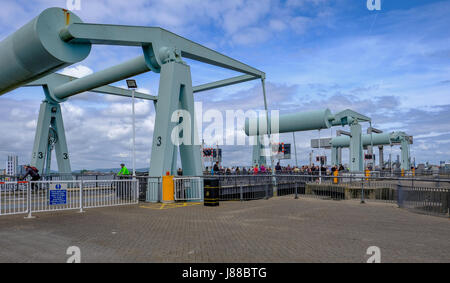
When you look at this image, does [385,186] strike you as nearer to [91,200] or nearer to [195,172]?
[195,172]

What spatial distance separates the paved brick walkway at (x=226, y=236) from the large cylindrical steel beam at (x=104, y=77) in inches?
360

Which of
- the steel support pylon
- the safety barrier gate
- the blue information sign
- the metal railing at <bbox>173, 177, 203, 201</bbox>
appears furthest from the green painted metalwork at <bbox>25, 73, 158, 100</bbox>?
the blue information sign

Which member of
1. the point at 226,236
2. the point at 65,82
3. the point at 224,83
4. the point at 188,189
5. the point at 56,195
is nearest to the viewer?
the point at 226,236

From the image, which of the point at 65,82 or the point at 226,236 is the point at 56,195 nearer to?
the point at 226,236

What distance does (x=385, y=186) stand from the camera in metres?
20.7

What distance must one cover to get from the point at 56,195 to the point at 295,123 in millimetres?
24503

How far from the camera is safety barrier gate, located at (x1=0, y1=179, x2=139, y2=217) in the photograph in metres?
12.6

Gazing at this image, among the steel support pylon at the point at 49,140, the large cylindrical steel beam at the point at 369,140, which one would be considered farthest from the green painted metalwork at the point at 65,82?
the large cylindrical steel beam at the point at 369,140

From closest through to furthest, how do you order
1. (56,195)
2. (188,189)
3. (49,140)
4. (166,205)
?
1. (56,195)
2. (166,205)
3. (188,189)
4. (49,140)

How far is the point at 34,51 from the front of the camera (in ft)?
30.8

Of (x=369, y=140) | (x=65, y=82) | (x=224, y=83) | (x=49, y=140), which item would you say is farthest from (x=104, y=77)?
(x=369, y=140)
